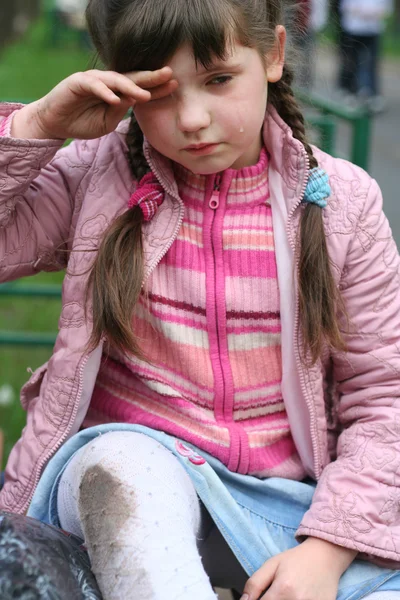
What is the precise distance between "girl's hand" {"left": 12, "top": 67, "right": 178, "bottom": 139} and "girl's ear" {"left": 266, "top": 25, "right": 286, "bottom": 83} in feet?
0.90

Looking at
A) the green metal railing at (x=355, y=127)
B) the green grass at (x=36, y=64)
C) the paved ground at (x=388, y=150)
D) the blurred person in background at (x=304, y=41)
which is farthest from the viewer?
the green grass at (x=36, y=64)

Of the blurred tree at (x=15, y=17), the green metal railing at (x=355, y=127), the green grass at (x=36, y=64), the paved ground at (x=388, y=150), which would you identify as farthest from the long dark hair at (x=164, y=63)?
the blurred tree at (x=15, y=17)

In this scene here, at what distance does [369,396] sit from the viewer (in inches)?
85.0

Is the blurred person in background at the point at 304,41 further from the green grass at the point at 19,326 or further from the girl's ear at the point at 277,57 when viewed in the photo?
the green grass at the point at 19,326

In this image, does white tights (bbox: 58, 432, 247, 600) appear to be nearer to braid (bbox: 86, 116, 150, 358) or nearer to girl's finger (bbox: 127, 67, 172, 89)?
braid (bbox: 86, 116, 150, 358)

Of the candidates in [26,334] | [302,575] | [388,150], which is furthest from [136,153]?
[388,150]

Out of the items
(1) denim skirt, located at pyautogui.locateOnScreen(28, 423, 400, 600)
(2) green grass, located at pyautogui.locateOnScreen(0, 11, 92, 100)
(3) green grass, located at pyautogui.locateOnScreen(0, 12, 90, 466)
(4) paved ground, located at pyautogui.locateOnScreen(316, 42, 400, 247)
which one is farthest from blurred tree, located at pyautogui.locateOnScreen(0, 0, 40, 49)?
(1) denim skirt, located at pyautogui.locateOnScreen(28, 423, 400, 600)

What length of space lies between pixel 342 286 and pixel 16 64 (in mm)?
15411

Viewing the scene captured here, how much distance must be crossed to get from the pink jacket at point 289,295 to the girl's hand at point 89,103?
0.18 ft

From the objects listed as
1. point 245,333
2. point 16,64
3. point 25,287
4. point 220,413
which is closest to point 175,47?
point 245,333

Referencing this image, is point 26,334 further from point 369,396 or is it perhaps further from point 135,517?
point 135,517

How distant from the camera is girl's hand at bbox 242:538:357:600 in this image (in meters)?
1.86

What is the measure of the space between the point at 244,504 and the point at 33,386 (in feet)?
1.84

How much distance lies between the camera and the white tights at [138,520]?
171cm
